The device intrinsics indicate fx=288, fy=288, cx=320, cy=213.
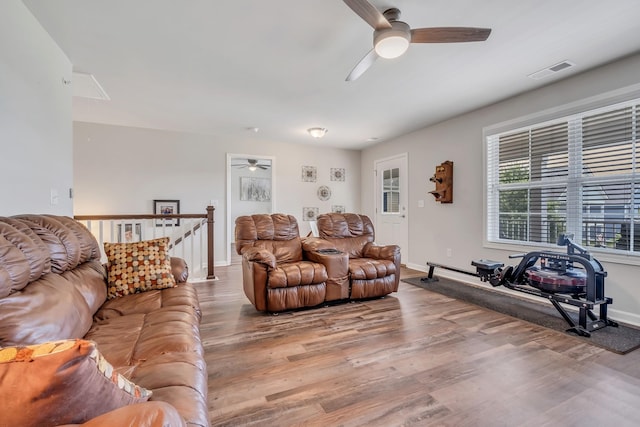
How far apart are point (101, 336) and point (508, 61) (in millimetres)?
3743

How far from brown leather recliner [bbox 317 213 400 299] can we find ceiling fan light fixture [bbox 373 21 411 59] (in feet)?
7.12

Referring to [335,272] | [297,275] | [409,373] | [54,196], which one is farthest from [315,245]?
[54,196]

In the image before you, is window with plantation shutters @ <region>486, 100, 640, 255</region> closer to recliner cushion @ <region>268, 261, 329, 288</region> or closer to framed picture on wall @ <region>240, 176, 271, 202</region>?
recliner cushion @ <region>268, 261, 329, 288</region>

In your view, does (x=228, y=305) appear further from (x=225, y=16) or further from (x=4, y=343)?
(x=225, y=16)

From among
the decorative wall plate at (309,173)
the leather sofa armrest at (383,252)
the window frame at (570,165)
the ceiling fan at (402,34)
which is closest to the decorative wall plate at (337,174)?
the decorative wall plate at (309,173)

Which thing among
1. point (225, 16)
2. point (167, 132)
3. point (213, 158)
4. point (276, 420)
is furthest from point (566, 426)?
point (167, 132)

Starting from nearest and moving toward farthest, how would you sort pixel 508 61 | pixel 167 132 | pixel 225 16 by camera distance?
1. pixel 225 16
2. pixel 508 61
3. pixel 167 132

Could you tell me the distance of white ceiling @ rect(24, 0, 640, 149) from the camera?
2.03 metres

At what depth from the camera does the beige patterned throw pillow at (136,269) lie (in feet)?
6.96

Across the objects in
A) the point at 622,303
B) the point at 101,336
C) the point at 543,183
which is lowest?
Result: the point at 622,303

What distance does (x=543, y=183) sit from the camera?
132 inches

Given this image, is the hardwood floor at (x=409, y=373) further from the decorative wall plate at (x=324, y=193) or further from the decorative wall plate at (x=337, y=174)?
the decorative wall plate at (x=337, y=174)

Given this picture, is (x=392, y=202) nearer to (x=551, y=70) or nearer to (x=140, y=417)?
(x=551, y=70)

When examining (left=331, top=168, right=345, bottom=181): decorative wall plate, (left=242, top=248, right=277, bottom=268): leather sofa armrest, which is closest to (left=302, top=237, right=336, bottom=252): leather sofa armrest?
(left=242, top=248, right=277, bottom=268): leather sofa armrest
